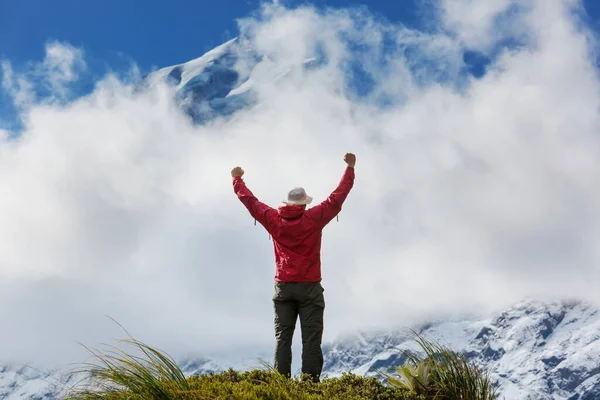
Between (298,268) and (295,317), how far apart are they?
85cm

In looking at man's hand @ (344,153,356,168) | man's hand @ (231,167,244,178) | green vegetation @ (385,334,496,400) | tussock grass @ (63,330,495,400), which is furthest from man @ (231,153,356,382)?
green vegetation @ (385,334,496,400)

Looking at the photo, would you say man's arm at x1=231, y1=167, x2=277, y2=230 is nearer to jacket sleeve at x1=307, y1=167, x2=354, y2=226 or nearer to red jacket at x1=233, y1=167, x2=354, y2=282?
red jacket at x1=233, y1=167, x2=354, y2=282

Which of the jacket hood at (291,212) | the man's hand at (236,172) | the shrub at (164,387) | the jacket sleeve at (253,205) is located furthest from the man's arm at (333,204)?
the shrub at (164,387)

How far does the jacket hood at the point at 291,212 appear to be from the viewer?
1183 cm

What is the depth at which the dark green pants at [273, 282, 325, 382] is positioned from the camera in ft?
37.0

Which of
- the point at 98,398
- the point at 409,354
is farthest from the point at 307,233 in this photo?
the point at 98,398

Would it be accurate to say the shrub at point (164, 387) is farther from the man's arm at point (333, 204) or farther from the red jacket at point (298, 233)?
the man's arm at point (333, 204)

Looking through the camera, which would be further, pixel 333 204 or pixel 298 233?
pixel 333 204

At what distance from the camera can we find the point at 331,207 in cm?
1185

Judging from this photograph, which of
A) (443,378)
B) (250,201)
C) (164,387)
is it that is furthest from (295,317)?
(164,387)

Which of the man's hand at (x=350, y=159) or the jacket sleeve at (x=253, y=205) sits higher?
the man's hand at (x=350, y=159)

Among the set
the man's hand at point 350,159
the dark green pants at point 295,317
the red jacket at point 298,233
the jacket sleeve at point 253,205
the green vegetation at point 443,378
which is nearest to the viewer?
the green vegetation at point 443,378

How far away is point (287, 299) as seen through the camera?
11.6m

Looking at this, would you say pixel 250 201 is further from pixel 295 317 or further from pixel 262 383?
pixel 262 383
